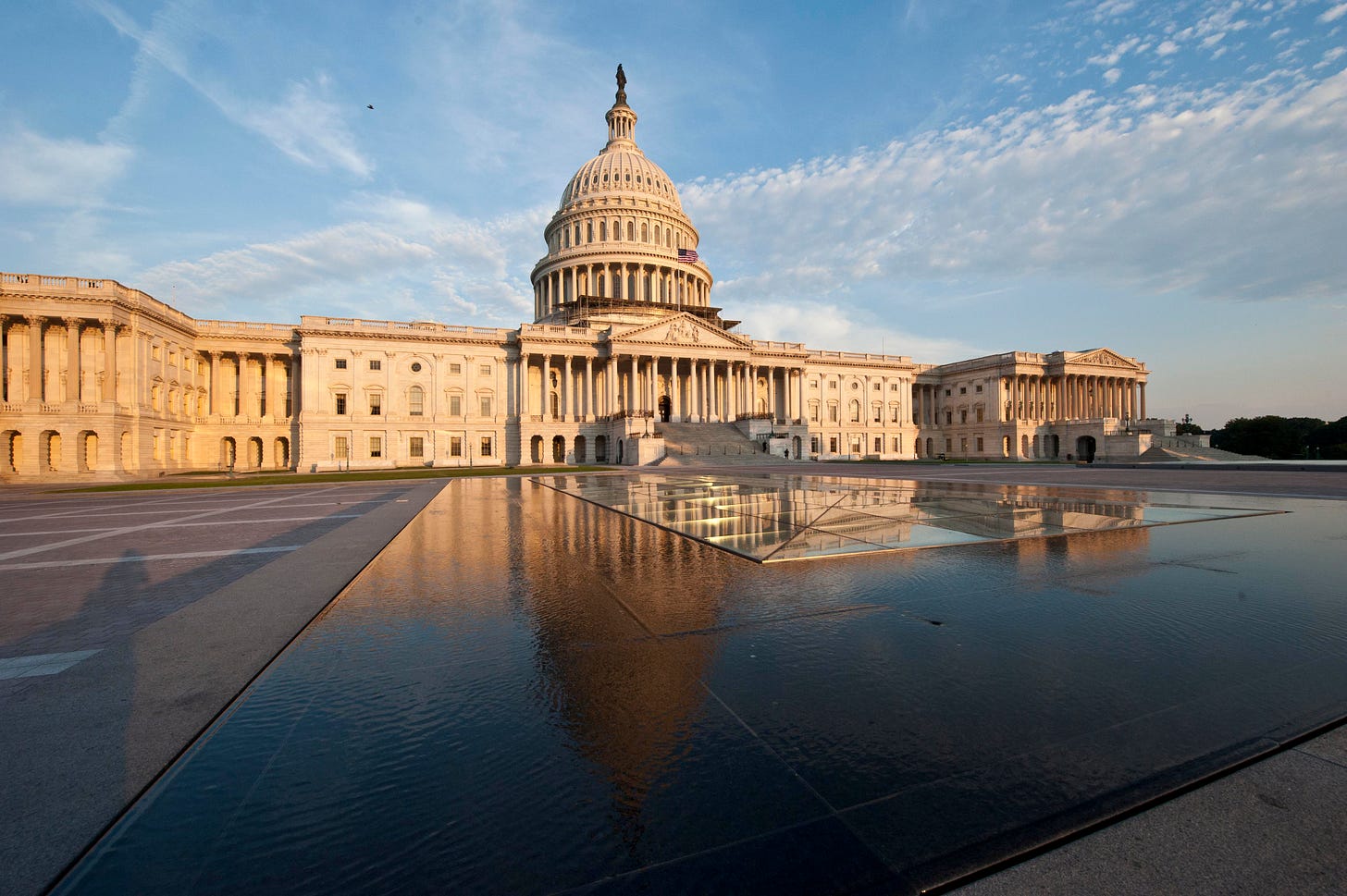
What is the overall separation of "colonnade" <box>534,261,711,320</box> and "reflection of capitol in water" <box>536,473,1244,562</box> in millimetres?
68852

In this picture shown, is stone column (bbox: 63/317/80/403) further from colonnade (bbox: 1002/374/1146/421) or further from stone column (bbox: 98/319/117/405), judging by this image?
colonnade (bbox: 1002/374/1146/421)

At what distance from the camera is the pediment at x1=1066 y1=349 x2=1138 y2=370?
84.1 metres

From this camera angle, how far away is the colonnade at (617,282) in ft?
270

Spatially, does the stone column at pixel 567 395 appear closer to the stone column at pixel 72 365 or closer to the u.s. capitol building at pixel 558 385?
the u.s. capitol building at pixel 558 385

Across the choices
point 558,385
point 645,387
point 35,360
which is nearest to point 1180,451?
point 645,387

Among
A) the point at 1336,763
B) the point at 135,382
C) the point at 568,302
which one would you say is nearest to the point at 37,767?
the point at 1336,763

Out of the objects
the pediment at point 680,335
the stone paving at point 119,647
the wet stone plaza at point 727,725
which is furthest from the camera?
the pediment at point 680,335

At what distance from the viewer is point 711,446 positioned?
60125 millimetres

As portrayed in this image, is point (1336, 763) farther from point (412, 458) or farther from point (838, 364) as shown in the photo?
point (838, 364)

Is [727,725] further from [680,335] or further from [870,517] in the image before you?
[680,335]

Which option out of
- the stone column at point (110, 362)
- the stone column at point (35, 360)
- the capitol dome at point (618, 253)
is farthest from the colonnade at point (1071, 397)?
the stone column at point (35, 360)

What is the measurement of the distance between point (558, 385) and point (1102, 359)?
7910cm

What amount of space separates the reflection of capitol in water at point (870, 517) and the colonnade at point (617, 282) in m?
68.9

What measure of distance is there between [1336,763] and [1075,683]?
1.06 meters
